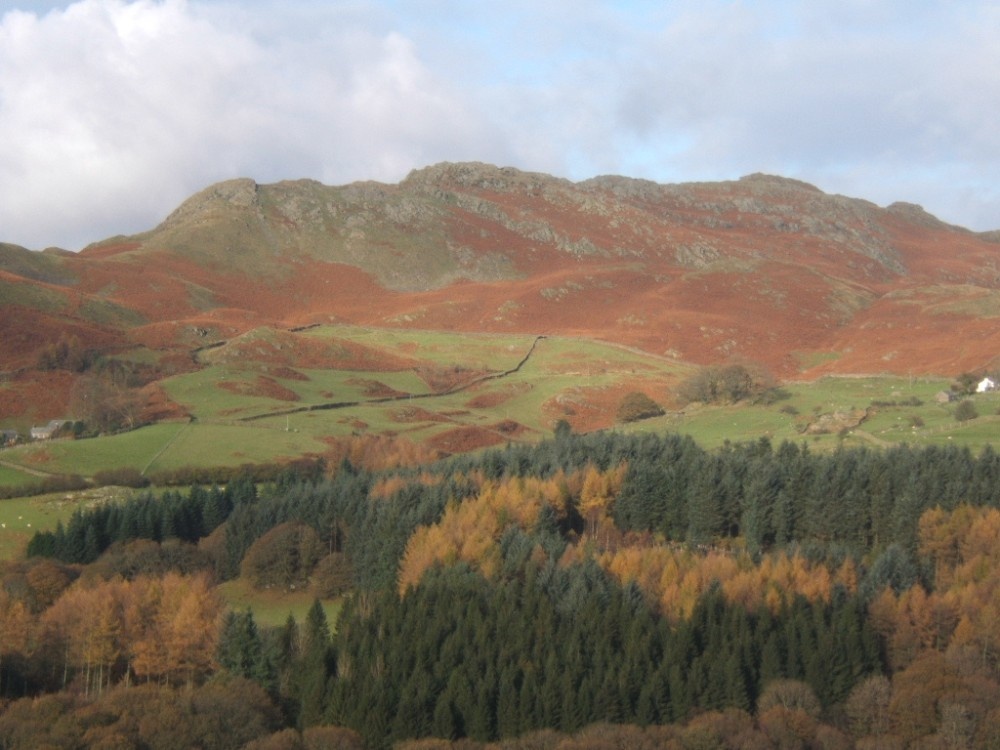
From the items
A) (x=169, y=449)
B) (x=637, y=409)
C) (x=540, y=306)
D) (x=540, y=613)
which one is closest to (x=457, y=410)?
(x=637, y=409)

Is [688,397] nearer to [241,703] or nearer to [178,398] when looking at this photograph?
[178,398]

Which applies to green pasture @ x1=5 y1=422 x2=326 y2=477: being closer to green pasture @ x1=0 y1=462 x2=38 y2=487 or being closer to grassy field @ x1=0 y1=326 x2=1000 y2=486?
grassy field @ x1=0 y1=326 x2=1000 y2=486

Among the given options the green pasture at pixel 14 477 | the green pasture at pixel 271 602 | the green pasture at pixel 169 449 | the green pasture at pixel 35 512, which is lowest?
the green pasture at pixel 271 602

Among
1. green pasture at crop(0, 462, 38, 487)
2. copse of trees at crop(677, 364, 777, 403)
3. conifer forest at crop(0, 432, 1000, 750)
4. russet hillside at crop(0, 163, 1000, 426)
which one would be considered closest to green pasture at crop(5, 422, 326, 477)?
green pasture at crop(0, 462, 38, 487)

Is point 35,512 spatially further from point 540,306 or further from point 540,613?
point 540,306

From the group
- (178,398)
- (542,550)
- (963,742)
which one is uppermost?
(178,398)

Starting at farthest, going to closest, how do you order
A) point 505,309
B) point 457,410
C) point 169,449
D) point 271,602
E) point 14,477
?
point 505,309 → point 457,410 → point 169,449 → point 14,477 → point 271,602

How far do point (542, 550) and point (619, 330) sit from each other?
109 meters

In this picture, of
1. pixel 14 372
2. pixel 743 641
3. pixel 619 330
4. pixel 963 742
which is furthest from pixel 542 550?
pixel 619 330

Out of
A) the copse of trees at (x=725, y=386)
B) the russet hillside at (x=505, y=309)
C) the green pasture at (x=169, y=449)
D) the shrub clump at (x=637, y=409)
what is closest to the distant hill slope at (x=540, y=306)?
the russet hillside at (x=505, y=309)

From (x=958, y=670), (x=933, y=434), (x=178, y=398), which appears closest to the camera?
(x=958, y=670)

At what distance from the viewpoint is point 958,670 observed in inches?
1858

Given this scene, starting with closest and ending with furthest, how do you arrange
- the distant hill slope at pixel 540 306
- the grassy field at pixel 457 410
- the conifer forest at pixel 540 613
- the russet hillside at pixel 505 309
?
the conifer forest at pixel 540 613 < the grassy field at pixel 457 410 < the russet hillside at pixel 505 309 < the distant hill slope at pixel 540 306

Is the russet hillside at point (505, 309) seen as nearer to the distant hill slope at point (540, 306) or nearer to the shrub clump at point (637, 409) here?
the distant hill slope at point (540, 306)
